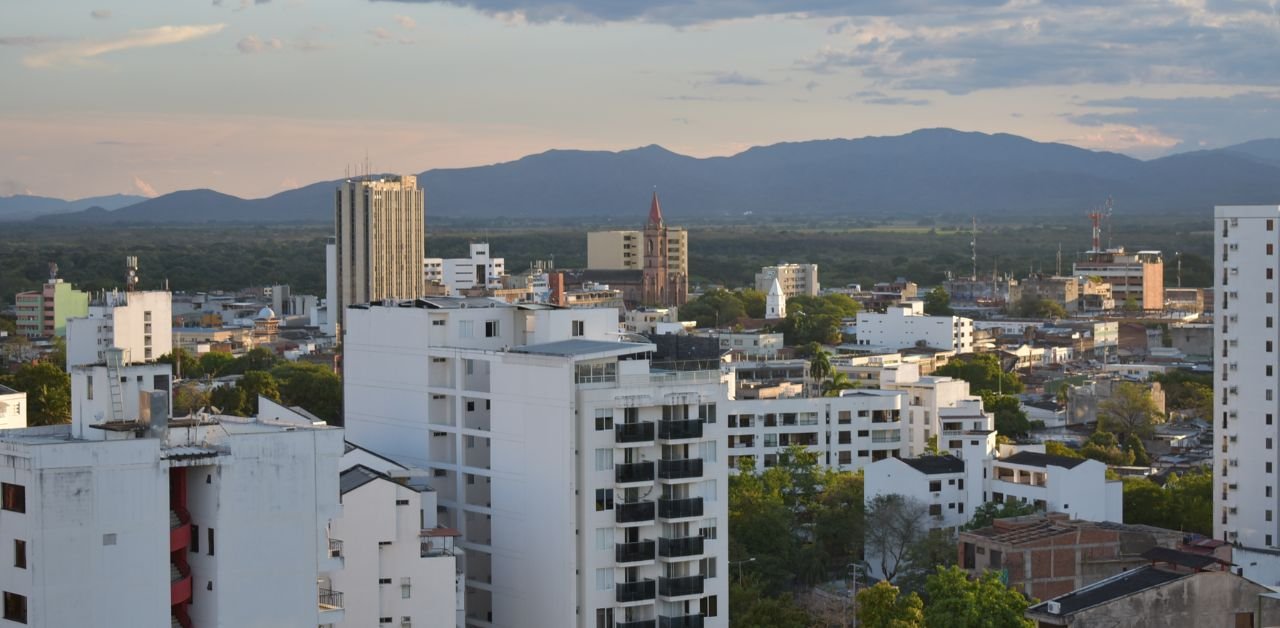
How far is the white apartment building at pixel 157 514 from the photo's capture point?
2214 centimetres

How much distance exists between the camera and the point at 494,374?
1278 inches

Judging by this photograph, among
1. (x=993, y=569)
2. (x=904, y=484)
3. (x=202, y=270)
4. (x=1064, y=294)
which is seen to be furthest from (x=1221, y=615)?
(x=202, y=270)

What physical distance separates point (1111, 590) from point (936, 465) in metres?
18.5

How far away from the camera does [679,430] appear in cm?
3139

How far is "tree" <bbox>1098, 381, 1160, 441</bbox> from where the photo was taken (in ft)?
207

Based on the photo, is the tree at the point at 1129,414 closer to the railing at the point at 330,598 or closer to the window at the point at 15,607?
the railing at the point at 330,598

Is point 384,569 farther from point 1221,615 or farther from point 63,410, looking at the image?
point 63,410

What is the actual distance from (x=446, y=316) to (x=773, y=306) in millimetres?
85665

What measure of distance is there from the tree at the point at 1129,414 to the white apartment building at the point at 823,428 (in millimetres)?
10841

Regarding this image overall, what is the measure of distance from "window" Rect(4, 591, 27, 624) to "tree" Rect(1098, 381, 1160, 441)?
46.3 m

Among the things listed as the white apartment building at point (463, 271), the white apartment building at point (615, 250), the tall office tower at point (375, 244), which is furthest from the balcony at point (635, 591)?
the white apartment building at point (615, 250)

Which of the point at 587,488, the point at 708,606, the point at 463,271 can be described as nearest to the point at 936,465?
the point at 708,606

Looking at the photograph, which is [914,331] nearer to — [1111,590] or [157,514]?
[1111,590]

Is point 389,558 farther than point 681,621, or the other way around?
point 681,621
